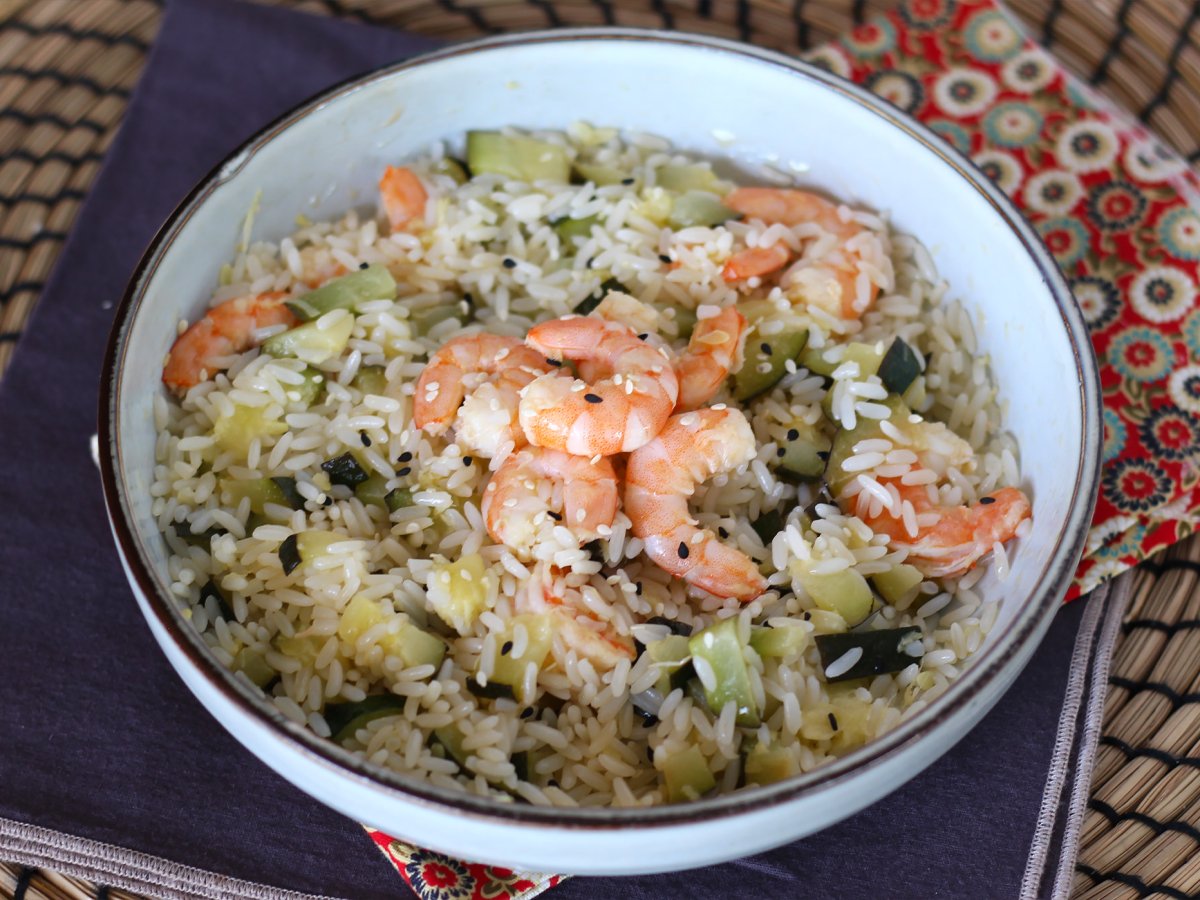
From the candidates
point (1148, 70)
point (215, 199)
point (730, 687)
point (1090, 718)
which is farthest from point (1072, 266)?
point (215, 199)

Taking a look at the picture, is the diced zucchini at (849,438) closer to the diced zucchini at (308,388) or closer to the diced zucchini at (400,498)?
the diced zucchini at (400,498)

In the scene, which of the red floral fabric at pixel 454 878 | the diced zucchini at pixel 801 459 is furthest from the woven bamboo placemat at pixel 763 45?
the red floral fabric at pixel 454 878

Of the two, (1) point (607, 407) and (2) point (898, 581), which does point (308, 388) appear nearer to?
(1) point (607, 407)

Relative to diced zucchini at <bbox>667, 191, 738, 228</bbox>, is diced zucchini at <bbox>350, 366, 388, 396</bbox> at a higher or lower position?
lower

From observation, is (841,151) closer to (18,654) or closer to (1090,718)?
(1090,718)

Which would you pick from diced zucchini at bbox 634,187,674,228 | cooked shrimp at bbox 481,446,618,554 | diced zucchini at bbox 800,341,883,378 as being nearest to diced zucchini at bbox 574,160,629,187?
diced zucchini at bbox 634,187,674,228

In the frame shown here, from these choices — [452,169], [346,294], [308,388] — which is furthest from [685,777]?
[452,169]

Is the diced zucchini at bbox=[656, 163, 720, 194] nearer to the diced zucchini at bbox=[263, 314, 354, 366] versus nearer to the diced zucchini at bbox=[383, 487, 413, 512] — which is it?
the diced zucchini at bbox=[263, 314, 354, 366]
